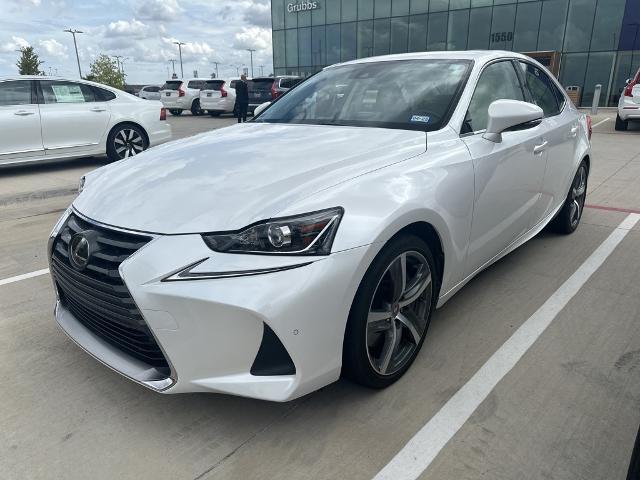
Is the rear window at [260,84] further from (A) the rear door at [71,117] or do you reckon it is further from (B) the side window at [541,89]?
(B) the side window at [541,89]

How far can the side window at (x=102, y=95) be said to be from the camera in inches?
339

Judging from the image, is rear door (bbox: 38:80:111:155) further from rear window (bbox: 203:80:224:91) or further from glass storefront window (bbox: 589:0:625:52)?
glass storefront window (bbox: 589:0:625:52)

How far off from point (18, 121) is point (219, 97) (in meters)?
12.5

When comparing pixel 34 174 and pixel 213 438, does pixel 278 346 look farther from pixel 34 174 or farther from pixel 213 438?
pixel 34 174

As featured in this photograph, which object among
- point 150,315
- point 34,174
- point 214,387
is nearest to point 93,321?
point 150,315

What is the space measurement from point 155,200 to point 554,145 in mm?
2991

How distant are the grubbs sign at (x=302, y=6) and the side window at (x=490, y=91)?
3162 centimetres

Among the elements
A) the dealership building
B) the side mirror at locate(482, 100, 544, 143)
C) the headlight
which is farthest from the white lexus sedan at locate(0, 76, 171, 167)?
the dealership building

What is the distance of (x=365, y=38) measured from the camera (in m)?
30.5

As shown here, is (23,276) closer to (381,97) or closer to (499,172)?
(381,97)

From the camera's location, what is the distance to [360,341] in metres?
2.10

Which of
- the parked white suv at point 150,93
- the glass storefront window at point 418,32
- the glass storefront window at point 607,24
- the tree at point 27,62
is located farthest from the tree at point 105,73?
the glass storefront window at point 607,24

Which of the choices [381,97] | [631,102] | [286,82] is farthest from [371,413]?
[286,82]

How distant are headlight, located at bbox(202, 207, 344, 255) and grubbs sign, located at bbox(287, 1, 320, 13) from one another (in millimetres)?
33460
